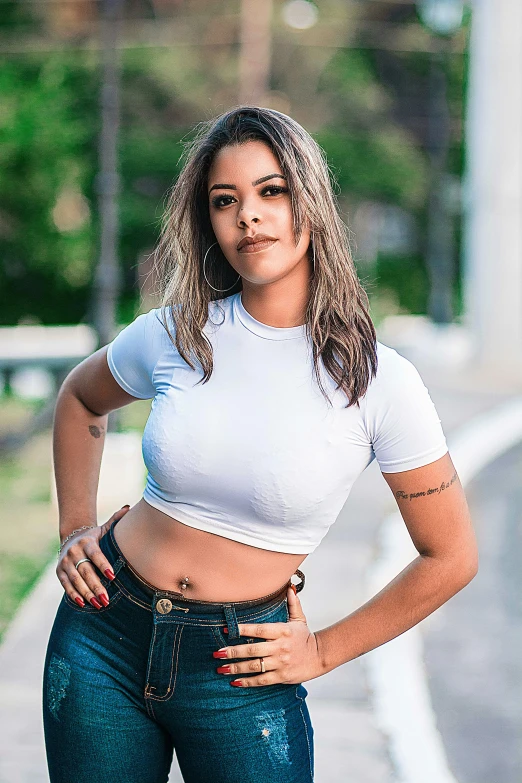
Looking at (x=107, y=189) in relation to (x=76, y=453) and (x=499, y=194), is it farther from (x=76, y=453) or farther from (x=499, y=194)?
(x=499, y=194)

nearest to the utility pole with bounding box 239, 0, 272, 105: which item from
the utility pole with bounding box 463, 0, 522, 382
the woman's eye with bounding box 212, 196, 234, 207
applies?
the utility pole with bounding box 463, 0, 522, 382

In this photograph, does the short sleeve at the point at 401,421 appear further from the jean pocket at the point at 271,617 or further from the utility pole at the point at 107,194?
the utility pole at the point at 107,194

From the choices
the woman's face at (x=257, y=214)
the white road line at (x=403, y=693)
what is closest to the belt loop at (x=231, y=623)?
the woman's face at (x=257, y=214)

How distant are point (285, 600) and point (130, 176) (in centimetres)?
2924

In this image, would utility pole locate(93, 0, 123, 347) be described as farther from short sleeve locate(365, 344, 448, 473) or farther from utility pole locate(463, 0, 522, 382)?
utility pole locate(463, 0, 522, 382)

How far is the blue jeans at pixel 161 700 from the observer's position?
1.84 metres

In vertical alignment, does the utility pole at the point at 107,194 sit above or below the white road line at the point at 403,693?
above

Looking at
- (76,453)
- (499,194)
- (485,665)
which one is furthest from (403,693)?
(499,194)

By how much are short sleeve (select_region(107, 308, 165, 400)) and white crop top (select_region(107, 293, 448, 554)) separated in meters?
0.16

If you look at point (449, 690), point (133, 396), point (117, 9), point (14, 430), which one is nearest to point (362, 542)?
point (449, 690)

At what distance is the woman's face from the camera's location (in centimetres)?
188

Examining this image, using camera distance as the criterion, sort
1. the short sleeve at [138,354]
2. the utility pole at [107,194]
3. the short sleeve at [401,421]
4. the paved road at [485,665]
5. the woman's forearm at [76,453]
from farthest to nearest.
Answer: the utility pole at [107,194] → the paved road at [485,665] → the woman's forearm at [76,453] → the short sleeve at [138,354] → the short sleeve at [401,421]

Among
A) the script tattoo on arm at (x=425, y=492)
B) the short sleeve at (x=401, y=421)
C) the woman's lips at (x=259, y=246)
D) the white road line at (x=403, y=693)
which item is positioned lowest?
the white road line at (x=403, y=693)

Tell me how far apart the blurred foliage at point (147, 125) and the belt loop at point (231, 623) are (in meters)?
24.1
